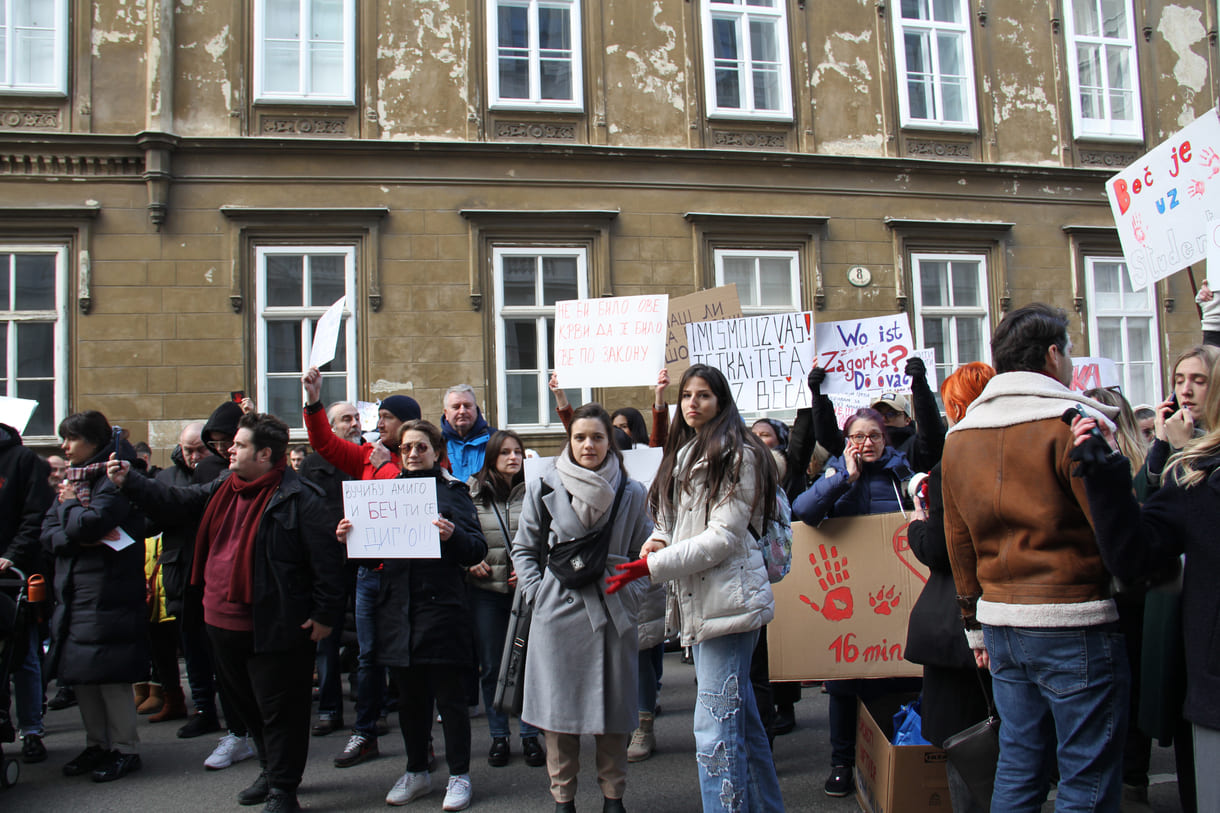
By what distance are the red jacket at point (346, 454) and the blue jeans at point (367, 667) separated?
0.65 m

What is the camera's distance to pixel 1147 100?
1402 centimetres

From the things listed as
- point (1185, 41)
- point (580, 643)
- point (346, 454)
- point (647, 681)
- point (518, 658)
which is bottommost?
point (647, 681)

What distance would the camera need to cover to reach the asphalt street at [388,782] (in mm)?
4703

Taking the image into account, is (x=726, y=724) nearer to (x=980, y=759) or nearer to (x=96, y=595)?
(x=980, y=759)

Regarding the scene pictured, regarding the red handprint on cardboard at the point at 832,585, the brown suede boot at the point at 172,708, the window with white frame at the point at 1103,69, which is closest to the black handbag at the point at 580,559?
the red handprint on cardboard at the point at 832,585

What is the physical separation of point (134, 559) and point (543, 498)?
263cm

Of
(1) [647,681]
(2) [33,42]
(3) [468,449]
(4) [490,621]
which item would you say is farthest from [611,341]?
(2) [33,42]

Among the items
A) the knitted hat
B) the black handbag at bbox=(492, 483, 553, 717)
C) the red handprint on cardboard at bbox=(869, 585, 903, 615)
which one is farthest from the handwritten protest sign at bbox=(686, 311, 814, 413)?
the black handbag at bbox=(492, 483, 553, 717)

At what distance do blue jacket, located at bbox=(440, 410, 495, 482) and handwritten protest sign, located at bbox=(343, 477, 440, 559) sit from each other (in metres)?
1.97

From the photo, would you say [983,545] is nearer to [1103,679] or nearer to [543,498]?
[1103,679]

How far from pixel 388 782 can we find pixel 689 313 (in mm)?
4262

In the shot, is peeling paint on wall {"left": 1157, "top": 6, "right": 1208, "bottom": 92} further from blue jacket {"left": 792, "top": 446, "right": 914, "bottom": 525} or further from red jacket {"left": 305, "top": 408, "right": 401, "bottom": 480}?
red jacket {"left": 305, "top": 408, "right": 401, "bottom": 480}

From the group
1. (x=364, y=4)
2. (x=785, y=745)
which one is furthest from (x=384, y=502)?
(x=364, y=4)

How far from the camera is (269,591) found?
181 inches
